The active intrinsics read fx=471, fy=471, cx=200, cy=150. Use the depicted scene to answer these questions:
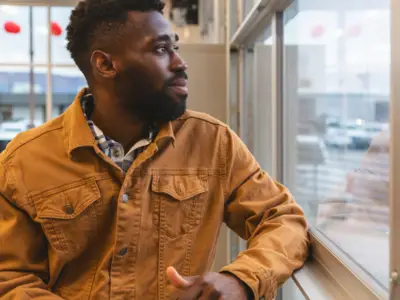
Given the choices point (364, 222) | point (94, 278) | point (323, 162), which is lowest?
point (94, 278)

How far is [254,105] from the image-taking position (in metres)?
2.45

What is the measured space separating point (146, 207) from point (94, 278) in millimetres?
201

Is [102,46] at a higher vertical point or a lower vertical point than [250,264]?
higher

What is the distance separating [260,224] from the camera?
3.54 ft

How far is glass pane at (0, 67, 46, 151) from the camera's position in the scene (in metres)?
3.66

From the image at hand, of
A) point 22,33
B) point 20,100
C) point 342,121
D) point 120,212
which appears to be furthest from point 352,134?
point 20,100

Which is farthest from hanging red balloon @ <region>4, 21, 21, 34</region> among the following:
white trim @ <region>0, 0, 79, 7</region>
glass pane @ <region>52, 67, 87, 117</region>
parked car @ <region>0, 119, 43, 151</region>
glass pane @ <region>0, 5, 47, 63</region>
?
parked car @ <region>0, 119, 43, 151</region>

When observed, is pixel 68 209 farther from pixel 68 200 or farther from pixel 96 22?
pixel 96 22

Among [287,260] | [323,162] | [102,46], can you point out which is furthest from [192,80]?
[287,260]

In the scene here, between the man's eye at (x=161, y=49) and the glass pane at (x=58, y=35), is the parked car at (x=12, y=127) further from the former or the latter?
the man's eye at (x=161, y=49)

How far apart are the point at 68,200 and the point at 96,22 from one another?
48cm

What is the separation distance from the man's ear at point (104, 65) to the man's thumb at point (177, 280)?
557mm

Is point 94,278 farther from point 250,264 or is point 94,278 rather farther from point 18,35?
point 18,35

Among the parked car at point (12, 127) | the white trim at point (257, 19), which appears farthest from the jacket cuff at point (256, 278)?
the parked car at point (12, 127)
